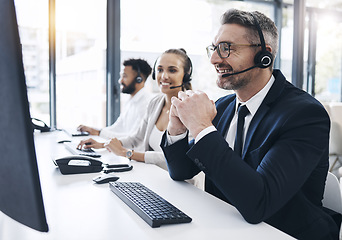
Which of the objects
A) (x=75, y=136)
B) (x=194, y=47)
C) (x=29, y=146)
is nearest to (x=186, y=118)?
(x=29, y=146)

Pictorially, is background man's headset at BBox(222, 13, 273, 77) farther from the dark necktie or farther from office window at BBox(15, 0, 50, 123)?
office window at BBox(15, 0, 50, 123)

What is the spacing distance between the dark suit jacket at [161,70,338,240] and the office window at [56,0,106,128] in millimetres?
2863

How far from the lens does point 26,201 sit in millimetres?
492

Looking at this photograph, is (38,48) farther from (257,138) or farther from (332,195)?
(332,195)

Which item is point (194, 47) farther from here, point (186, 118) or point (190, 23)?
point (186, 118)

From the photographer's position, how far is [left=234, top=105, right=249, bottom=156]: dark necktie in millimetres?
1265

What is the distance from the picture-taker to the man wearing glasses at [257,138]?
0.96 metres

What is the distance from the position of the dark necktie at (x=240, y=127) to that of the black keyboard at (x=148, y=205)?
387 millimetres

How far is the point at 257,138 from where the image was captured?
1.17 metres

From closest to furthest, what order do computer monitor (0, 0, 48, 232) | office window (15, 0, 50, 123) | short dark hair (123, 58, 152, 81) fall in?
computer monitor (0, 0, 48, 232), short dark hair (123, 58, 152, 81), office window (15, 0, 50, 123)

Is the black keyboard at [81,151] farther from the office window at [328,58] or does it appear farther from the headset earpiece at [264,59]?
the office window at [328,58]

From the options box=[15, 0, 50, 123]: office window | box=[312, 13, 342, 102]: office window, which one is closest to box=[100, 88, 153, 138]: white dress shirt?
box=[15, 0, 50, 123]: office window

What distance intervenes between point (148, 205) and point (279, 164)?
15.5 inches

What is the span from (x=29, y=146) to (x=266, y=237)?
2.00 feet
